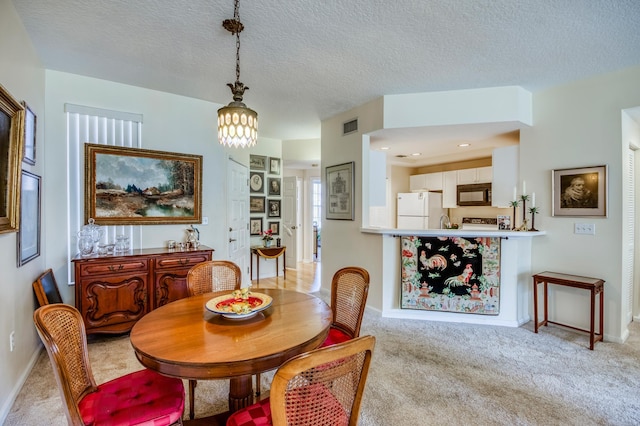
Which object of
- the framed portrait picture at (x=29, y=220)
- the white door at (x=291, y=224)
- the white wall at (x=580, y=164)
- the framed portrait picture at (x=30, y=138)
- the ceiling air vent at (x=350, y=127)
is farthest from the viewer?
the white door at (x=291, y=224)

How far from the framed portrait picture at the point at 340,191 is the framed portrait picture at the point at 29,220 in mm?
3270

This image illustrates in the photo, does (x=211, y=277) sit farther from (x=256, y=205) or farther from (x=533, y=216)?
(x=533, y=216)

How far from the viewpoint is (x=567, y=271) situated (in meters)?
3.32

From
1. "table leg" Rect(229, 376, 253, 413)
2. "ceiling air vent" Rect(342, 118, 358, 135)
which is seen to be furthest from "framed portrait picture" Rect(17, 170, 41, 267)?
"ceiling air vent" Rect(342, 118, 358, 135)

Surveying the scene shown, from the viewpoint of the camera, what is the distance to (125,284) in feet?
9.77

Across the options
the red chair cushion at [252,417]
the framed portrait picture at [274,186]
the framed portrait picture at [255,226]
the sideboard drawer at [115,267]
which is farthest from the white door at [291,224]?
the red chair cushion at [252,417]

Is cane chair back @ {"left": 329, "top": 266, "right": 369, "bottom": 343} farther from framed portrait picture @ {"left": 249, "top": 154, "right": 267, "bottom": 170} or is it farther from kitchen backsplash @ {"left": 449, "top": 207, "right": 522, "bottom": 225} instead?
kitchen backsplash @ {"left": 449, "top": 207, "right": 522, "bottom": 225}

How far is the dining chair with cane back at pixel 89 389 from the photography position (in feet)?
3.95

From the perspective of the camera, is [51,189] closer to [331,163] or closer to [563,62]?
[331,163]

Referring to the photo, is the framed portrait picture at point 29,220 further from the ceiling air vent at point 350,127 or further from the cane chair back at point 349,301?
the ceiling air vent at point 350,127

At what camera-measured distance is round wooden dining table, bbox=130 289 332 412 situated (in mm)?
1217

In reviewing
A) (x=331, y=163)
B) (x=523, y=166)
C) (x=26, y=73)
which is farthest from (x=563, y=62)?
(x=26, y=73)

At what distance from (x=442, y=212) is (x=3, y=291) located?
247 inches

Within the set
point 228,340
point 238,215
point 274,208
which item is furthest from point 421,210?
point 228,340
